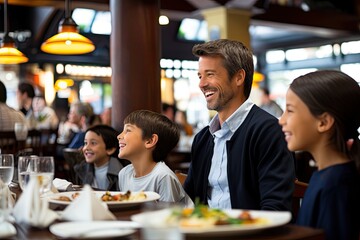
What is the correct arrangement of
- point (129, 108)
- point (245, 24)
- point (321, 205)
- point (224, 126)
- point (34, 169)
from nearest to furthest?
point (321, 205) < point (34, 169) < point (224, 126) < point (129, 108) < point (245, 24)

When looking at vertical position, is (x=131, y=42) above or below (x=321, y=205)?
above

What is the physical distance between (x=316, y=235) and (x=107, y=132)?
9.65 ft

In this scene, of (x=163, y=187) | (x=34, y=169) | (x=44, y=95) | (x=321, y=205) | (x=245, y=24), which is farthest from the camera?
(x=44, y=95)

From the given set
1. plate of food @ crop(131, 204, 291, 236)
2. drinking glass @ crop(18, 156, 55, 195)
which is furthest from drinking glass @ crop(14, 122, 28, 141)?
plate of food @ crop(131, 204, 291, 236)

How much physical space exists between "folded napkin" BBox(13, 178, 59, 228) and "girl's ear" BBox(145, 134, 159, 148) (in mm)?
1345

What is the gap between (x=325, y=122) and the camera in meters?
1.80

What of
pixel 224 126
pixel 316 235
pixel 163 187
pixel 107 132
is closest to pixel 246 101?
pixel 224 126

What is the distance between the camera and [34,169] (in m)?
2.00

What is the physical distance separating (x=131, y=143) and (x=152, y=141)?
0.35ft

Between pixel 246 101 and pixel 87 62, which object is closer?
pixel 246 101

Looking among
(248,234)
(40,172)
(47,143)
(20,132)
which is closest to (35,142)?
(47,143)

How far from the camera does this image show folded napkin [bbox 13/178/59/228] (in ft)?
5.11

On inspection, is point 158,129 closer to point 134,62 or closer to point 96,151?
point 96,151

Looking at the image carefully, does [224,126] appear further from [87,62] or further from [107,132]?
[87,62]
